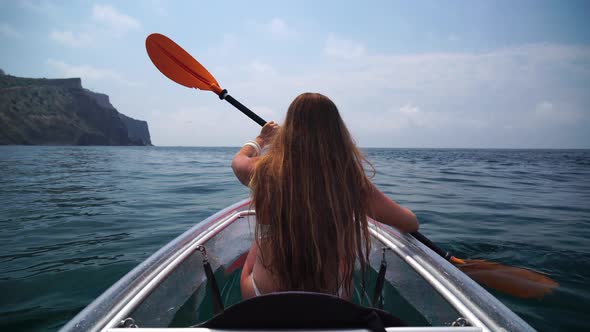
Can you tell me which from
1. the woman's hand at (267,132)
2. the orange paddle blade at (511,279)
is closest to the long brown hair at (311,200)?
the woman's hand at (267,132)

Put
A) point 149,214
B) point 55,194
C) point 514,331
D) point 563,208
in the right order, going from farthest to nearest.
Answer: point 55,194 < point 563,208 < point 149,214 < point 514,331

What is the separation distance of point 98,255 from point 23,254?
88 centimetres

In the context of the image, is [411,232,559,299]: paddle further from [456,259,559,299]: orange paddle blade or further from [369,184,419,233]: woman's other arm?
[369,184,419,233]: woman's other arm

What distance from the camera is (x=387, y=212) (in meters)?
1.49

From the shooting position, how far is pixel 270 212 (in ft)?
4.46

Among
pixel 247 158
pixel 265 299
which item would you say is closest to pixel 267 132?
pixel 247 158

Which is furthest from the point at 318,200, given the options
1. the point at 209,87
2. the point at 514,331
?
the point at 209,87

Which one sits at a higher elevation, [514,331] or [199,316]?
[514,331]

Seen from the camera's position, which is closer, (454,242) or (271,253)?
(271,253)

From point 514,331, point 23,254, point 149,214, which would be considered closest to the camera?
point 514,331

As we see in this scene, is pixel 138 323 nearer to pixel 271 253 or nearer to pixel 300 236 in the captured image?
pixel 271 253

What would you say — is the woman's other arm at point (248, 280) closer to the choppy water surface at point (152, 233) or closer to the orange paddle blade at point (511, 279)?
the choppy water surface at point (152, 233)

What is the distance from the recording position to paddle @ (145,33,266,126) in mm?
3383

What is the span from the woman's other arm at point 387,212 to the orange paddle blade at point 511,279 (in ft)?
6.62
